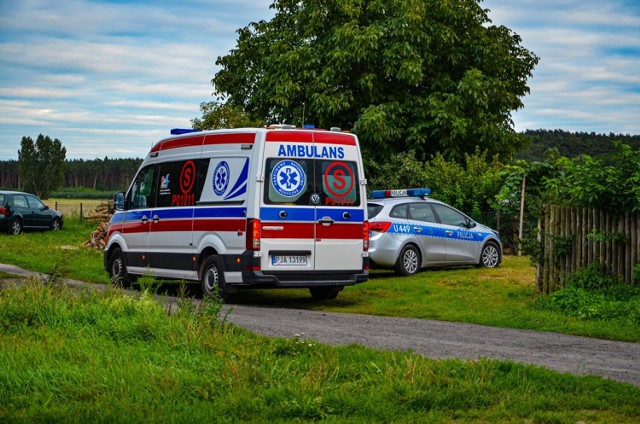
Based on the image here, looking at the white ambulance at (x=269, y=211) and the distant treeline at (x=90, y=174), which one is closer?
the white ambulance at (x=269, y=211)

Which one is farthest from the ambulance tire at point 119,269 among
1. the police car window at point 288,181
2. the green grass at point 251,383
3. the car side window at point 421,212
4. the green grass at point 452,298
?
the green grass at point 251,383

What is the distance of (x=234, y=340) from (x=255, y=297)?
26.7 ft

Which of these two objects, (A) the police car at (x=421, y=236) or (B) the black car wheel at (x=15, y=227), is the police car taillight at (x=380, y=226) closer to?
(A) the police car at (x=421, y=236)

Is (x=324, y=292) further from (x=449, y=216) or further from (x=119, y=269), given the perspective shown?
(x=449, y=216)

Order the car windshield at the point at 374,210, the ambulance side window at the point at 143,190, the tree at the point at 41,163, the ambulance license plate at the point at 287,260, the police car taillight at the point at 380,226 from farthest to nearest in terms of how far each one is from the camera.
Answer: the tree at the point at 41,163, the car windshield at the point at 374,210, the police car taillight at the point at 380,226, the ambulance side window at the point at 143,190, the ambulance license plate at the point at 287,260

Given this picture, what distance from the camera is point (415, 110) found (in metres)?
37.0

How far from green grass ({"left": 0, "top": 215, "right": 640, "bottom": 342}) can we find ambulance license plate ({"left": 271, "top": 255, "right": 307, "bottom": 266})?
914mm

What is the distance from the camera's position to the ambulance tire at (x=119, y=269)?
1861 centimetres

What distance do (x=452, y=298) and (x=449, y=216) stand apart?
5385 mm

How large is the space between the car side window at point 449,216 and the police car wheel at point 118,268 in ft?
22.6

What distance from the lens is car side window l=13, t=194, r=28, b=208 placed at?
38281mm

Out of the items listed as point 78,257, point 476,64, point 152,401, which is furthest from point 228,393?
point 476,64

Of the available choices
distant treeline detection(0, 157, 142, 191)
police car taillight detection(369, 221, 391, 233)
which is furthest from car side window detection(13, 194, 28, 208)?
distant treeline detection(0, 157, 142, 191)

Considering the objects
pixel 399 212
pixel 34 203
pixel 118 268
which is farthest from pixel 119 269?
pixel 34 203
